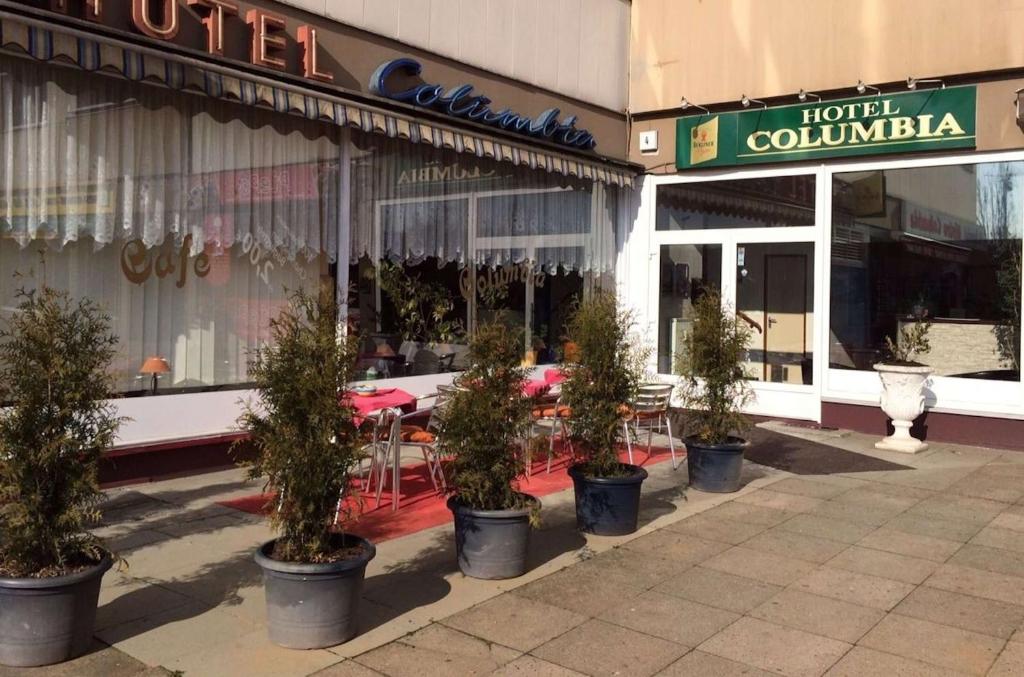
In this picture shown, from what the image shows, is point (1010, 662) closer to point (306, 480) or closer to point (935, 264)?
point (306, 480)

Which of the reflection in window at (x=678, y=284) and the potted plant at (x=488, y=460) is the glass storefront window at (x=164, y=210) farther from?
the reflection in window at (x=678, y=284)

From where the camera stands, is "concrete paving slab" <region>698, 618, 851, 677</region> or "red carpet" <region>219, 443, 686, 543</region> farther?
"red carpet" <region>219, 443, 686, 543</region>

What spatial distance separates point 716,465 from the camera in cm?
721

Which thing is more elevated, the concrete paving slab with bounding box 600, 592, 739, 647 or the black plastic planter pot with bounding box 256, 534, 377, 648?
the black plastic planter pot with bounding box 256, 534, 377, 648

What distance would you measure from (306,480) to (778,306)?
328 inches

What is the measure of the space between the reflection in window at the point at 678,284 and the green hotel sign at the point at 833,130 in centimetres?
113

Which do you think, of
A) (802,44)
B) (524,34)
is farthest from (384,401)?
(802,44)

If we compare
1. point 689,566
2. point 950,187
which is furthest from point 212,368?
point 950,187

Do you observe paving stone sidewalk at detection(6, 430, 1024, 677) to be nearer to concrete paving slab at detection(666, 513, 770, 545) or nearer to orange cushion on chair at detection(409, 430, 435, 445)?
concrete paving slab at detection(666, 513, 770, 545)

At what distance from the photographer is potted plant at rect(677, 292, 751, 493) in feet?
23.2

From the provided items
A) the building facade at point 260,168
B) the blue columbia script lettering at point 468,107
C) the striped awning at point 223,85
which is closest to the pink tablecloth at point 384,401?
the building facade at point 260,168

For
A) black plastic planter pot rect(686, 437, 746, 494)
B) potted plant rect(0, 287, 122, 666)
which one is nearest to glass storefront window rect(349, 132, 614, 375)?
black plastic planter pot rect(686, 437, 746, 494)

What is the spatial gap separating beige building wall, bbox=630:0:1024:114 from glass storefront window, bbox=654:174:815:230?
1.06 metres

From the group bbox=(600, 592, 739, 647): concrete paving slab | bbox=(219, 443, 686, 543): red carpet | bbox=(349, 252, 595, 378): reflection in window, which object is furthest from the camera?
bbox=(349, 252, 595, 378): reflection in window
